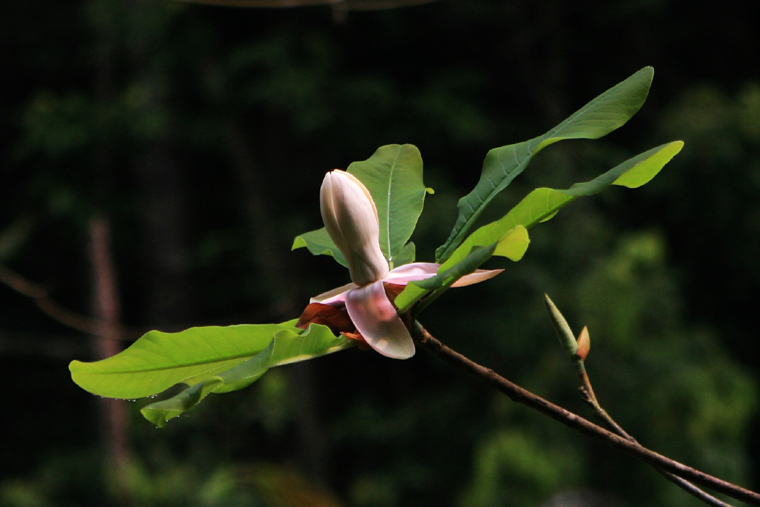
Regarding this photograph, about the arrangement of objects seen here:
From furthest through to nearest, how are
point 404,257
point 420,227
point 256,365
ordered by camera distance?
point 420,227 < point 404,257 < point 256,365

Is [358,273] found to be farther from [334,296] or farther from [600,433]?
[600,433]

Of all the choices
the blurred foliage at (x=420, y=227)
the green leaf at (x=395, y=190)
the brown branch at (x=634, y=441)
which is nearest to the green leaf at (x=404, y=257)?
the green leaf at (x=395, y=190)

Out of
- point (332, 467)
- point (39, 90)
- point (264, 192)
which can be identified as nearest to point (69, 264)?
point (39, 90)

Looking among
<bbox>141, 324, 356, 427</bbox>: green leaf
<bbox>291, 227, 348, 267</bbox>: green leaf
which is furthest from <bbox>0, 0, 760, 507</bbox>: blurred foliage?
<bbox>141, 324, 356, 427</bbox>: green leaf

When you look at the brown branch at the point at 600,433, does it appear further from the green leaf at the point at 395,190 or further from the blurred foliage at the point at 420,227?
the blurred foliage at the point at 420,227

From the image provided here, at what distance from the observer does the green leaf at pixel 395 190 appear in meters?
0.40

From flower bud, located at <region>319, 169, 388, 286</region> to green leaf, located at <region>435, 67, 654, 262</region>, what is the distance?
0.16ft

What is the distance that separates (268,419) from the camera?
2.80 m

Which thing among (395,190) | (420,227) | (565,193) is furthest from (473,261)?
(420,227)

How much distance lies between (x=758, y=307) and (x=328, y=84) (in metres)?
1.90

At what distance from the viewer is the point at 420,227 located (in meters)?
2.75

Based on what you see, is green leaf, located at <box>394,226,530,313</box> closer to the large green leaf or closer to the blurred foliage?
the large green leaf

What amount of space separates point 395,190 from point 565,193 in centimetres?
14

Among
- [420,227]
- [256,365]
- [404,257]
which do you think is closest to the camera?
[256,365]
